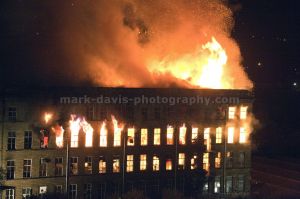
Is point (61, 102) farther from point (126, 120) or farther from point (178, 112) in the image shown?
point (178, 112)

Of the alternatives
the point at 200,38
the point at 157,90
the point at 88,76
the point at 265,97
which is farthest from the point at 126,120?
the point at 265,97

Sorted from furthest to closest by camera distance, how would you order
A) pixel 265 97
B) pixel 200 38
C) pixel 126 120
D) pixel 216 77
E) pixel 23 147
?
pixel 265 97, pixel 200 38, pixel 216 77, pixel 126 120, pixel 23 147

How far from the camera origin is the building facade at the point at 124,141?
38094mm

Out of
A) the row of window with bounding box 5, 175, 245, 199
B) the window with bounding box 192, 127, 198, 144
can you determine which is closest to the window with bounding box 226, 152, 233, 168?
the row of window with bounding box 5, 175, 245, 199

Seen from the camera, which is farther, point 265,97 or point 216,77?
point 265,97

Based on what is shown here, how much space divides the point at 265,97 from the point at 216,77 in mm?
35203

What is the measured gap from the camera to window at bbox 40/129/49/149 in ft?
127

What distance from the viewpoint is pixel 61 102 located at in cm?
3938

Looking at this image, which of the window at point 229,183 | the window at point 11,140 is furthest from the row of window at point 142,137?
the window at point 229,183

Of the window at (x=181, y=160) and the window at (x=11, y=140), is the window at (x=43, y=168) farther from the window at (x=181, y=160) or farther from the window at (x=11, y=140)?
the window at (x=181, y=160)

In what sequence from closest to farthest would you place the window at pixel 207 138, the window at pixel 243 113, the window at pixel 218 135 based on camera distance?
1. the window at pixel 207 138
2. the window at pixel 218 135
3. the window at pixel 243 113

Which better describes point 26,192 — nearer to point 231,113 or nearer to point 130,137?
point 130,137

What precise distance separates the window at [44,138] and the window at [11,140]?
2.35m

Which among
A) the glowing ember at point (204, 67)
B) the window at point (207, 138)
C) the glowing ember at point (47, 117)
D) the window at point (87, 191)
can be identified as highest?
the glowing ember at point (204, 67)
